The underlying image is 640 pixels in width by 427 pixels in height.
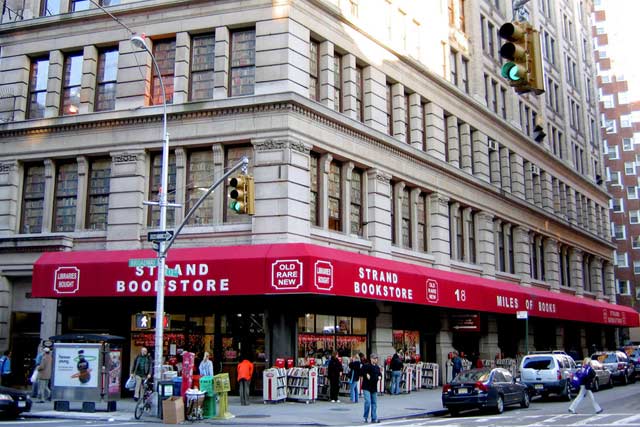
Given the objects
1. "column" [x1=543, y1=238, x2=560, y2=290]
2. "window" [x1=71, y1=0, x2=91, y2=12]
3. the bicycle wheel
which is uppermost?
"window" [x1=71, y1=0, x2=91, y2=12]

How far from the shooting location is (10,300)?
28594 mm

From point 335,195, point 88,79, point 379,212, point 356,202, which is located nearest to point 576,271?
point 379,212

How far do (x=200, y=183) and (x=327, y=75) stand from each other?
22.1 ft

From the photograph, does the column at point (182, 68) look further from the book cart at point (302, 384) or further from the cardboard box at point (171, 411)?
the cardboard box at point (171, 411)

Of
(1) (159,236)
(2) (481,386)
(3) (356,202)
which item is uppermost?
(3) (356,202)

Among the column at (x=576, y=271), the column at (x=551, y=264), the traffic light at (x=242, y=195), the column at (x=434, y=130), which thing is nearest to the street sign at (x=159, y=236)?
the traffic light at (x=242, y=195)

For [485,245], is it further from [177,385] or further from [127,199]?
[177,385]

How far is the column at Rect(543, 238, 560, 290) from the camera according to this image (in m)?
→ 48.4

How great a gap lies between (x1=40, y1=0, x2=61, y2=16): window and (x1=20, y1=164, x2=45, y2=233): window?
23.0ft

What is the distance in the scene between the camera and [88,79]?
2909cm

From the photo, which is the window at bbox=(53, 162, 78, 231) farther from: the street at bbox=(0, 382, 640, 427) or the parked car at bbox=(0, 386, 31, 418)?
the street at bbox=(0, 382, 640, 427)

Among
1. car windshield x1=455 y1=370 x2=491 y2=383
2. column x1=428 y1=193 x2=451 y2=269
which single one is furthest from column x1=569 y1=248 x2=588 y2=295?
car windshield x1=455 y1=370 x2=491 y2=383

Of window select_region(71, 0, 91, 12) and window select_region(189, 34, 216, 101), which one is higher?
window select_region(71, 0, 91, 12)

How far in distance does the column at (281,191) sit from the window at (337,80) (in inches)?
158
